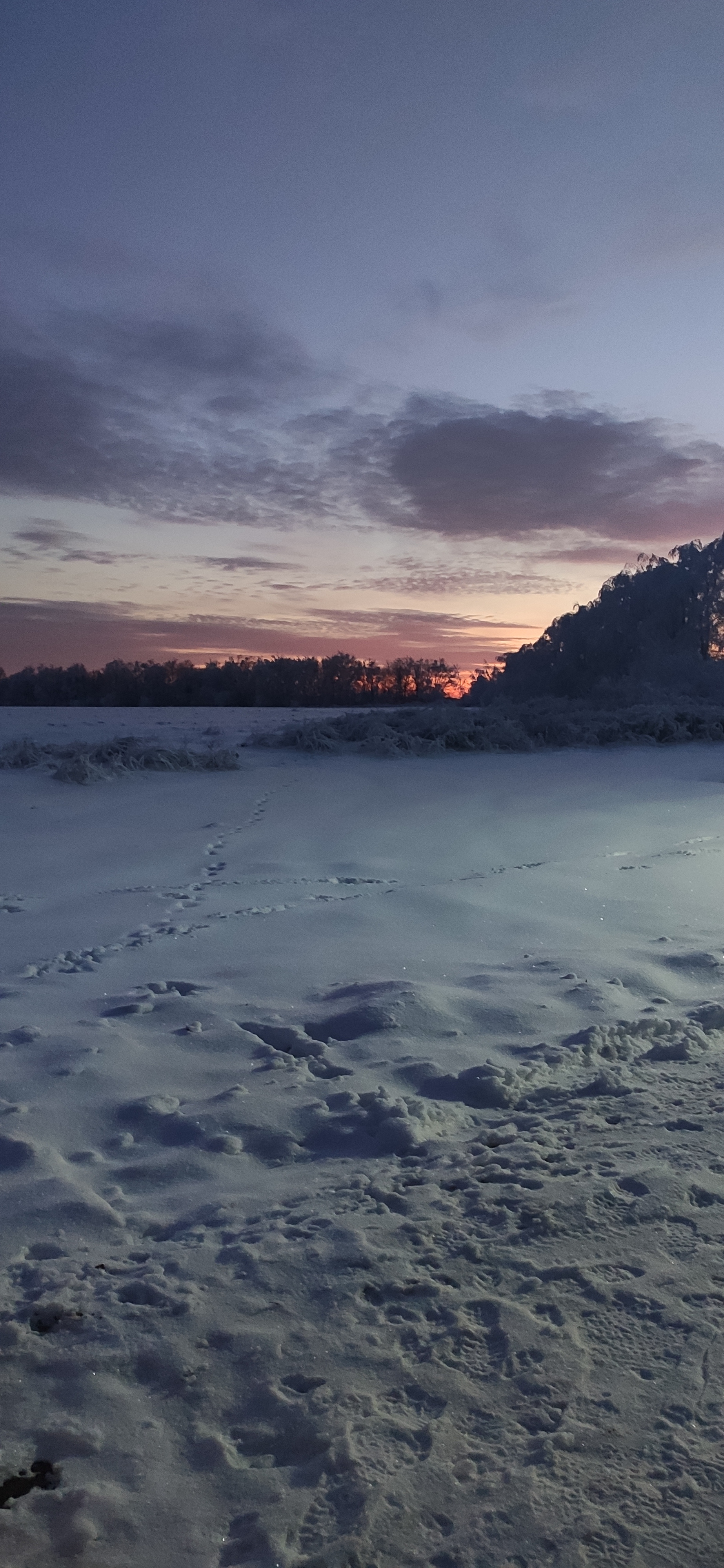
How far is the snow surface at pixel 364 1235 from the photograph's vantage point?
0.96m

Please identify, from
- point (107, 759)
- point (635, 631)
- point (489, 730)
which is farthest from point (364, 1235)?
point (635, 631)

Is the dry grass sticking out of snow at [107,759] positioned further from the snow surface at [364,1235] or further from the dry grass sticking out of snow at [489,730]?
the snow surface at [364,1235]

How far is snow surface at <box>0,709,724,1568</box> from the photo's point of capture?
96 cm

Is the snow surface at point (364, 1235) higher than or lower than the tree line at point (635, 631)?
lower

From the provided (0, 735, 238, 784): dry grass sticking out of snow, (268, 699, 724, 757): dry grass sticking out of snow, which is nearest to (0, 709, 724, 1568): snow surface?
(0, 735, 238, 784): dry grass sticking out of snow

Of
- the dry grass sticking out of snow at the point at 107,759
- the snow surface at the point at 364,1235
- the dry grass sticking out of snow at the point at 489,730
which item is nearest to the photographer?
the snow surface at the point at 364,1235

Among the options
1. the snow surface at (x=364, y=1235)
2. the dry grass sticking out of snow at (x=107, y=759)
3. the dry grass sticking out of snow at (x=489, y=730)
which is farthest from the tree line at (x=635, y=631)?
the snow surface at (x=364, y=1235)

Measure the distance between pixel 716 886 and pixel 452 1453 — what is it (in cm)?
295

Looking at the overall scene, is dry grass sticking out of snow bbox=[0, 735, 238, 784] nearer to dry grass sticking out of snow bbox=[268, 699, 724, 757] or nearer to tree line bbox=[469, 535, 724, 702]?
dry grass sticking out of snow bbox=[268, 699, 724, 757]

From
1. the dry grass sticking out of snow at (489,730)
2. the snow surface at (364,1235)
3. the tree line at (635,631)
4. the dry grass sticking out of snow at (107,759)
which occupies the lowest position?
the snow surface at (364,1235)

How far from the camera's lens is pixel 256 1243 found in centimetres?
139

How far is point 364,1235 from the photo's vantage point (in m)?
1.40

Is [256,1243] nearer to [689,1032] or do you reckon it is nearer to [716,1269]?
[716,1269]

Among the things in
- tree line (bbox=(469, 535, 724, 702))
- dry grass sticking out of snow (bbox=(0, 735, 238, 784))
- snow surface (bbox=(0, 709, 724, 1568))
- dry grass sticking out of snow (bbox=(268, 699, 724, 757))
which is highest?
tree line (bbox=(469, 535, 724, 702))
